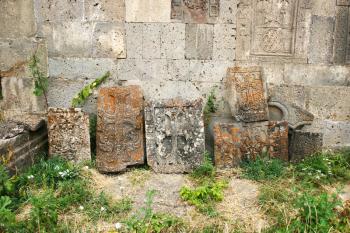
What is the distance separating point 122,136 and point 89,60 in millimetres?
1197

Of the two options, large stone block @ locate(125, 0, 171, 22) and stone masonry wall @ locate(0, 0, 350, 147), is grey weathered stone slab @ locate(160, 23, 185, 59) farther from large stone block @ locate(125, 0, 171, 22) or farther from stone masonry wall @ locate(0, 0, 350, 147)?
large stone block @ locate(125, 0, 171, 22)

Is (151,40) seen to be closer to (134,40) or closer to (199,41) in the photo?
(134,40)

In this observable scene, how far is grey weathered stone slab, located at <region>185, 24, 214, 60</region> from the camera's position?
4.20 meters

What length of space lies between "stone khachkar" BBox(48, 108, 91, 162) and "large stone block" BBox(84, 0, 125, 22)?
4.11ft

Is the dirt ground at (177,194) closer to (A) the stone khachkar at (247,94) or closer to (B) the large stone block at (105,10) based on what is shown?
(A) the stone khachkar at (247,94)

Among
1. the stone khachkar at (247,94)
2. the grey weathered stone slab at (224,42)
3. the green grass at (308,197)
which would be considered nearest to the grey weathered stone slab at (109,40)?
the grey weathered stone slab at (224,42)

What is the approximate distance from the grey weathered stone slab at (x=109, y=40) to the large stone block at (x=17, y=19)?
0.83 metres

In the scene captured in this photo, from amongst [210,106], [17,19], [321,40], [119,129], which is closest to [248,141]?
[210,106]

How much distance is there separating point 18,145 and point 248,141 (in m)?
2.60

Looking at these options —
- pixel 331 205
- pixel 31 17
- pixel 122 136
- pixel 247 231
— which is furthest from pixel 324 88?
pixel 31 17

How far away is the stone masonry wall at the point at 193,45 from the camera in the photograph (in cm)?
414

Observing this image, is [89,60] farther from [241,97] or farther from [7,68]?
[241,97]

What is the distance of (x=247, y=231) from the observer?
2.78 m

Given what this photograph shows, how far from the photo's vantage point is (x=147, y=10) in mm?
4176
